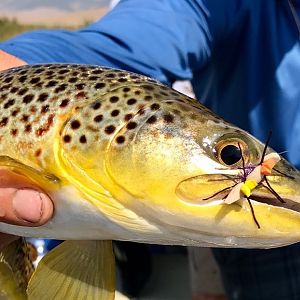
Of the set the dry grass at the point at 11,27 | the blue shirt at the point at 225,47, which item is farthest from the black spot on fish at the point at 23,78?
the dry grass at the point at 11,27

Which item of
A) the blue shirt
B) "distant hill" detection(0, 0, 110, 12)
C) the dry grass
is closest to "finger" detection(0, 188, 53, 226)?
Result: the blue shirt

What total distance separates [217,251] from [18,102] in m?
1.42

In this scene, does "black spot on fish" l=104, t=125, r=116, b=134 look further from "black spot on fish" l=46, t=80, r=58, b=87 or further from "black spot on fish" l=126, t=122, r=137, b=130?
"black spot on fish" l=46, t=80, r=58, b=87

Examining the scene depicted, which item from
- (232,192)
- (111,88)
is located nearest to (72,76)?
(111,88)

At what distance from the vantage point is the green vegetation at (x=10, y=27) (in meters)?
11.7

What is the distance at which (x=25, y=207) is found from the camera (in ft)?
3.97

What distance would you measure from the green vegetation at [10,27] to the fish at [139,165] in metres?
10.6

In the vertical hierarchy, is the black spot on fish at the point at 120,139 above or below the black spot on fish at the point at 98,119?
below

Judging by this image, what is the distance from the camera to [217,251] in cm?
253

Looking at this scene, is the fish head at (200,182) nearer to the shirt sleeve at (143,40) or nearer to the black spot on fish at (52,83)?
the black spot on fish at (52,83)

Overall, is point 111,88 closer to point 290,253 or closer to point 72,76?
point 72,76

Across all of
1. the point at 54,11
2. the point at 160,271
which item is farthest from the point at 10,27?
the point at 160,271

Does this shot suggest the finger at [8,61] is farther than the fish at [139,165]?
Yes

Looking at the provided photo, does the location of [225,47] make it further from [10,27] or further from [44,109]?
[10,27]
